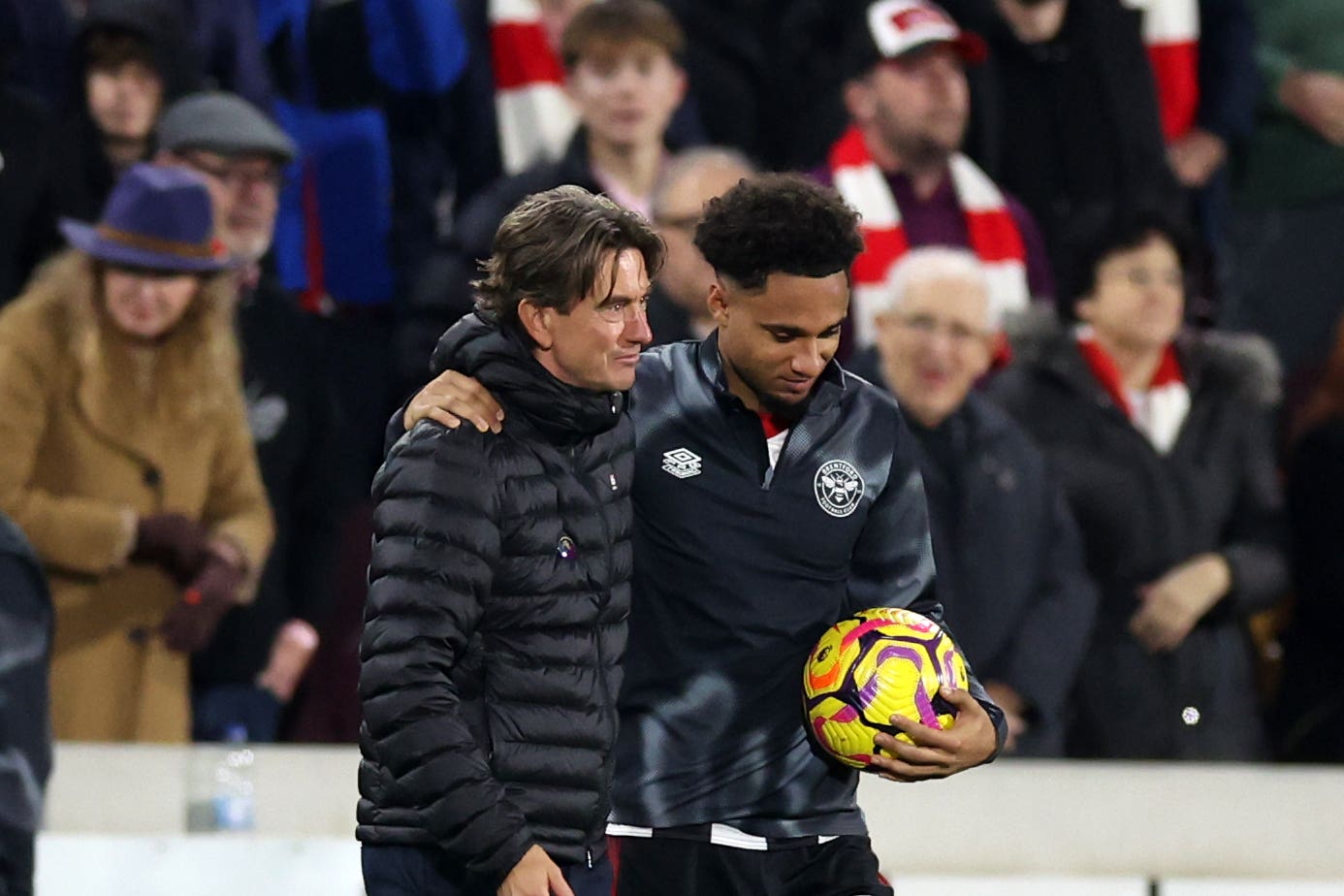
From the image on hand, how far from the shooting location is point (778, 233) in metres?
3.55

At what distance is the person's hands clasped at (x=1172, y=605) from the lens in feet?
21.5

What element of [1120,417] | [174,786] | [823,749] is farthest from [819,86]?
[823,749]

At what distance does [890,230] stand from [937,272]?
0.64ft

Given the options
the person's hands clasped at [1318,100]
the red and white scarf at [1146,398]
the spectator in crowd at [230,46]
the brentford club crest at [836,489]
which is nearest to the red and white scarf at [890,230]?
the red and white scarf at [1146,398]

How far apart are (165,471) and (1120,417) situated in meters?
2.62

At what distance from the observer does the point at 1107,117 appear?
6875mm

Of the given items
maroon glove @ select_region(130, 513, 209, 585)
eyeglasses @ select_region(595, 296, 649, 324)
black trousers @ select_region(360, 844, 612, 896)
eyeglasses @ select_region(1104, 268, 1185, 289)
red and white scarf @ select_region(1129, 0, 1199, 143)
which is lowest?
black trousers @ select_region(360, 844, 612, 896)

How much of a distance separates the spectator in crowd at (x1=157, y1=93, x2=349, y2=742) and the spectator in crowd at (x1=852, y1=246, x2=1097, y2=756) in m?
1.48

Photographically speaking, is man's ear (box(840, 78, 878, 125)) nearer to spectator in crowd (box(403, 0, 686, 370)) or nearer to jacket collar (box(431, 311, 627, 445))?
spectator in crowd (box(403, 0, 686, 370))

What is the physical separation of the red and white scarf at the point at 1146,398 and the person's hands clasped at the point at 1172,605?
362 mm

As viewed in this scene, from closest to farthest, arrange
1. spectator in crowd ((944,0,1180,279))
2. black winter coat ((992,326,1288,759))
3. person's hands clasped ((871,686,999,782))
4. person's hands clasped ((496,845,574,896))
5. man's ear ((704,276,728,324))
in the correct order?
1. person's hands clasped ((496,845,574,896))
2. person's hands clasped ((871,686,999,782))
3. man's ear ((704,276,728,324))
4. black winter coat ((992,326,1288,759))
5. spectator in crowd ((944,0,1180,279))

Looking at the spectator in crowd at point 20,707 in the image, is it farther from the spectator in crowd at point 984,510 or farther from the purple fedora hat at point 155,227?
the spectator in crowd at point 984,510

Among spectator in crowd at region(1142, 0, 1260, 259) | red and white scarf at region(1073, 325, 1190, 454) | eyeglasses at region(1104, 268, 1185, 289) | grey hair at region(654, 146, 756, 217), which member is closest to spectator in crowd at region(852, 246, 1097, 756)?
red and white scarf at region(1073, 325, 1190, 454)

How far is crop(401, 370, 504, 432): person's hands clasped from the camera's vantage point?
3.29m
